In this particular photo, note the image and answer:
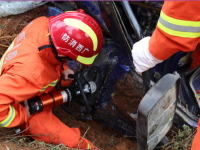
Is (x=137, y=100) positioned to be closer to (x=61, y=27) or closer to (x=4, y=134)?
(x=61, y=27)

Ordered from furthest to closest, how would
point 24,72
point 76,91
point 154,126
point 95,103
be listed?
point 95,103 → point 76,91 → point 24,72 → point 154,126

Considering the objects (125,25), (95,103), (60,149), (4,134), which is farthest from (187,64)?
(4,134)

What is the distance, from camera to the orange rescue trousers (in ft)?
6.40

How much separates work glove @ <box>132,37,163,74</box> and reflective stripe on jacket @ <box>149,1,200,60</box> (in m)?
0.09

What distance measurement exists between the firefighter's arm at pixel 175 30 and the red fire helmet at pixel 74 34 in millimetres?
743

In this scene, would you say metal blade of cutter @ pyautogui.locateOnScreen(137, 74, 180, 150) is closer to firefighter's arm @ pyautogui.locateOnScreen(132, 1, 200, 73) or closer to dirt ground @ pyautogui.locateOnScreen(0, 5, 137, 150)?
firefighter's arm @ pyautogui.locateOnScreen(132, 1, 200, 73)

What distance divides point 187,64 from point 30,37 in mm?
1835

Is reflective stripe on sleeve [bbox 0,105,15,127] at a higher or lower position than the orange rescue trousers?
higher

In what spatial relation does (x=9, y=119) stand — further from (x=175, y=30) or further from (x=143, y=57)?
(x=175, y=30)

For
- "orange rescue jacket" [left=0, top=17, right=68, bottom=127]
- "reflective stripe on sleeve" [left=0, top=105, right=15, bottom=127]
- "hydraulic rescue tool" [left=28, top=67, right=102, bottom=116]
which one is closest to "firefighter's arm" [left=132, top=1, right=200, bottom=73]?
"hydraulic rescue tool" [left=28, top=67, right=102, bottom=116]

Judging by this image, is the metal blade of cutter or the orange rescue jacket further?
the orange rescue jacket

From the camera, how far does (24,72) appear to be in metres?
1.53

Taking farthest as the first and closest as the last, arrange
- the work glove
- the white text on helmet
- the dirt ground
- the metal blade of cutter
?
the dirt ground
the white text on helmet
the work glove
the metal blade of cutter

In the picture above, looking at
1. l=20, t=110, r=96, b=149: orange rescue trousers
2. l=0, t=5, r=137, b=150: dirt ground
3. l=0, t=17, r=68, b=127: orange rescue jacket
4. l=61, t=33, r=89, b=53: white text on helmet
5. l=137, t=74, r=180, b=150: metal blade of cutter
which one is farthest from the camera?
l=0, t=5, r=137, b=150: dirt ground
